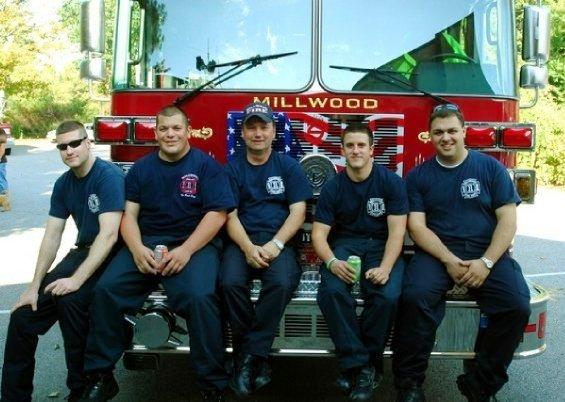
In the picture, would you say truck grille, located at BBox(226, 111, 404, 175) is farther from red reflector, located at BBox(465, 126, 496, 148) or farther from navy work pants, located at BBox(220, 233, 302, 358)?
navy work pants, located at BBox(220, 233, 302, 358)

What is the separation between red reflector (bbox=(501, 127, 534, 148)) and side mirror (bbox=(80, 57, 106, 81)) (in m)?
→ 2.68

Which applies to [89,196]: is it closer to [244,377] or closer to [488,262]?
[244,377]

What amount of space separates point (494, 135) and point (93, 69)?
267 cm

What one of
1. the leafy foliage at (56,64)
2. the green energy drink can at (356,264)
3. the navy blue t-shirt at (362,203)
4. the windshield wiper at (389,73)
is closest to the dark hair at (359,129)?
the navy blue t-shirt at (362,203)

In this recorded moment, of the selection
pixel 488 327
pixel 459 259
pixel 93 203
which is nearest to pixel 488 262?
pixel 459 259

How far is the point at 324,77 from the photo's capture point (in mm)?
4609

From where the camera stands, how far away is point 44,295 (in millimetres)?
3939

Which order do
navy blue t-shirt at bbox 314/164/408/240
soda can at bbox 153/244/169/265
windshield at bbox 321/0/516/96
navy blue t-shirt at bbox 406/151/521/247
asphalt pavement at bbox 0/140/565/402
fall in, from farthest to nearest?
windshield at bbox 321/0/516/96 → asphalt pavement at bbox 0/140/565/402 → navy blue t-shirt at bbox 314/164/408/240 → navy blue t-shirt at bbox 406/151/521/247 → soda can at bbox 153/244/169/265

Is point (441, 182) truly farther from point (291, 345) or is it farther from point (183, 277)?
point (183, 277)

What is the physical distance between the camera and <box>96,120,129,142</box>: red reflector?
4594 mm

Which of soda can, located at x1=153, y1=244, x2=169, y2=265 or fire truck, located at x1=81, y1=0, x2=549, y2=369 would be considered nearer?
soda can, located at x1=153, y1=244, x2=169, y2=265

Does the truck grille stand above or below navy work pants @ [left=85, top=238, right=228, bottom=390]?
above

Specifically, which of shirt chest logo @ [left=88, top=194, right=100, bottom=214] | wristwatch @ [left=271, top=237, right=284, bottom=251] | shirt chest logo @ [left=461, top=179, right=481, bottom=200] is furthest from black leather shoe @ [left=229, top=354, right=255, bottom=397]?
shirt chest logo @ [left=461, top=179, right=481, bottom=200]

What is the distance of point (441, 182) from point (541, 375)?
1.71 metres
